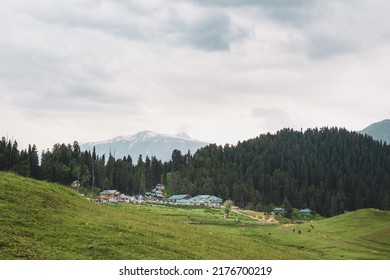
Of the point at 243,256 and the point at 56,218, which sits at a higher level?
the point at 56,218

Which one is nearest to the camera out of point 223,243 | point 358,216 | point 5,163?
point 223,243

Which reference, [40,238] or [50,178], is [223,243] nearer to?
[40,238]

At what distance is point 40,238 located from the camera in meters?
28.0

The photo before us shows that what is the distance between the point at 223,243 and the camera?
45594mm

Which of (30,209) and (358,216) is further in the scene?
(358,216)

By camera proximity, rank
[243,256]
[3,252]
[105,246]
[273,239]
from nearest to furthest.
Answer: [3,252], [105,246], [243,256], [273,239]

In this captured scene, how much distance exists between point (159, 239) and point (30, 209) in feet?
36.7

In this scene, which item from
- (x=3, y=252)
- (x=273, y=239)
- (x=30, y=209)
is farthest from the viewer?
(x=273, y=239)

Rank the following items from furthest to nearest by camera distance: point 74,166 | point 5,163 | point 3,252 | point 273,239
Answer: point 74,166, point 5,163, point 273,239, point 3,252
